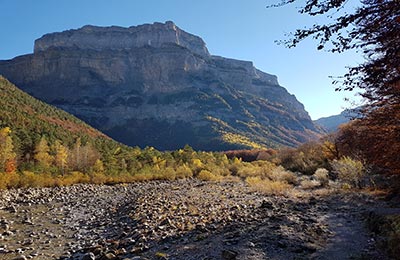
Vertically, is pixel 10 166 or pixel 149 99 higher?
pixel 149 99

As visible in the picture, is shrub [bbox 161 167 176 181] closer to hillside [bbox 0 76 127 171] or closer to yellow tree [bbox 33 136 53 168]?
hillside [bbox 0 76 127 171]

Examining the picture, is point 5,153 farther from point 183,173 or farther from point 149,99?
point 149,99

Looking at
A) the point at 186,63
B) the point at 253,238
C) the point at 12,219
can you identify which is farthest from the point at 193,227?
the point at 186,63

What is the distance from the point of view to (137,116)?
16575 cm

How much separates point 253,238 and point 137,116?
527 ft

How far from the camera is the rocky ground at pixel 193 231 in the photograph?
8102 millimetres

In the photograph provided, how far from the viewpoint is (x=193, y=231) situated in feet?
33.6

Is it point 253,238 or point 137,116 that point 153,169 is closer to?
point 253,238

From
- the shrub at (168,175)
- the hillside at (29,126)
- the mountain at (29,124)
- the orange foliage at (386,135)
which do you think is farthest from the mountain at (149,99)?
the orange foliage at (386,135)

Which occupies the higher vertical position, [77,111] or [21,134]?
[77,111]

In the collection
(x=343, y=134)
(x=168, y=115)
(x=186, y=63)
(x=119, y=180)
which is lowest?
(x=119, y=180)

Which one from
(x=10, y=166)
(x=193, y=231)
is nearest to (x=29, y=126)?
(x=10, y=166)

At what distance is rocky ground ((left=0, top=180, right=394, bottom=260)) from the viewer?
8102 millimetres

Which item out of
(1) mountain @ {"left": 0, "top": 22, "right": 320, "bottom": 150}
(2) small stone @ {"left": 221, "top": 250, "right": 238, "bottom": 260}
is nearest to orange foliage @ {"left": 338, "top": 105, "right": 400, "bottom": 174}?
(2) small stone @ {"left": 221, "top": 250, "right": 238, "bottom": 260}
